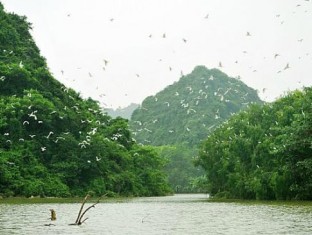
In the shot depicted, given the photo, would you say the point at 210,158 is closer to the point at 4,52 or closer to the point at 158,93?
the point at 4,52

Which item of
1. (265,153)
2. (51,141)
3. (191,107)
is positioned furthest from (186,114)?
(265,153)

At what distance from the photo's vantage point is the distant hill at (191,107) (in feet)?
452

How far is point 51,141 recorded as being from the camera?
67.0m

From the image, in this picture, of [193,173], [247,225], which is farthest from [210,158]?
[193,173]

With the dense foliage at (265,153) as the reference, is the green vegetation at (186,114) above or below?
above

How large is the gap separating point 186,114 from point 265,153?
95.1 meters

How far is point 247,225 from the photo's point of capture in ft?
72.0

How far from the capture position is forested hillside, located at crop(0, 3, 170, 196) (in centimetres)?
6116

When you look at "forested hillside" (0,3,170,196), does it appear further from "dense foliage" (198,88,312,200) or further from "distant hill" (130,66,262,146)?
"distant hill" (130,66,262,146)

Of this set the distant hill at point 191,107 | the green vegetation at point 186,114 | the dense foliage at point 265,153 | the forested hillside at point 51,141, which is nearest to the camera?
the dense foliage at point 265,153

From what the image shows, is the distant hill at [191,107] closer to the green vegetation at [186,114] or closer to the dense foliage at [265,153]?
the green vegetation at [186,114]

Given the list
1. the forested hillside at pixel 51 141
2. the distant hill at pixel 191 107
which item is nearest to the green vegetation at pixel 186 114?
the distant hill at pixel 191 107

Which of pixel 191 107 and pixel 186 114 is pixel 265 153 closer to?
pixel 191 107

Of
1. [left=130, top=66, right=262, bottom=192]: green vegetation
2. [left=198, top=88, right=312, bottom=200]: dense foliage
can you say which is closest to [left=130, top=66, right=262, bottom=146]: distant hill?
[left=130, top=66, right=262, bottom=192]: green vegetation
